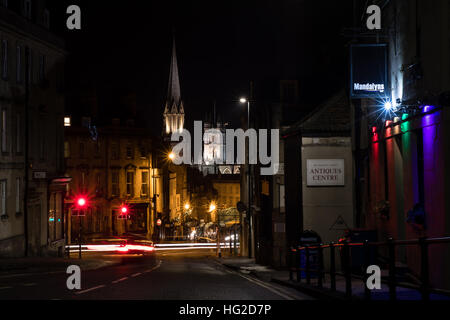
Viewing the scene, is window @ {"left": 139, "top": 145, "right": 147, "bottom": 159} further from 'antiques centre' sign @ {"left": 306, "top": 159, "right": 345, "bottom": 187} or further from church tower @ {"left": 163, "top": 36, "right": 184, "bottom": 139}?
church tower @ {"left": 163, "top": 36, "right": 184, "bottom": 139}

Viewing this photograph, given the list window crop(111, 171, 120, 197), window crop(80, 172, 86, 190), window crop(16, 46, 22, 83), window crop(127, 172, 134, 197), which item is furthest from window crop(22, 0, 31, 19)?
window crop(127, 172, 134, 197)

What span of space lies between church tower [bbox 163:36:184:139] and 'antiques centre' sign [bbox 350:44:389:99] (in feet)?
426

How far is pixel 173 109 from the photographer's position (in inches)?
5817

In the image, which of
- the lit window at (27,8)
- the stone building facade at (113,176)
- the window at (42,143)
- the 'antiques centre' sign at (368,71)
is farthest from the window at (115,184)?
the 'antiques centre' sign at (368,71)

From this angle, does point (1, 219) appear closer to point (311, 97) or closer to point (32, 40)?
point (32, 40)

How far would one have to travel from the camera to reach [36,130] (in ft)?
104

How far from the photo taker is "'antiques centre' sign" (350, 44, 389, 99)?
15703 mm

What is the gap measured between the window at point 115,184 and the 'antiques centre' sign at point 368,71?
5337 centimetres

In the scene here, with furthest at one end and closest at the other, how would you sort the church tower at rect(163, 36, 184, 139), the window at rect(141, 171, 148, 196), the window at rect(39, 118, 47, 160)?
1. the church tower at rect(163, 36, 184, 139)
2. the window at rect(141, 171, 148, 196)
3. the window at rect(39, 118, 47, 160)

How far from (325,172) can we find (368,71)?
10.0m

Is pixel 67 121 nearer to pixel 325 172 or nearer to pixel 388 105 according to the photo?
pixel 325 172

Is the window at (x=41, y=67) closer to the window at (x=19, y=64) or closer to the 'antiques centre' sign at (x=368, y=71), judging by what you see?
the window at (x=19, y=64)

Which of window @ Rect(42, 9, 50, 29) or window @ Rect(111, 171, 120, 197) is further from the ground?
window @ Rect(42, 9, 50, 29)
